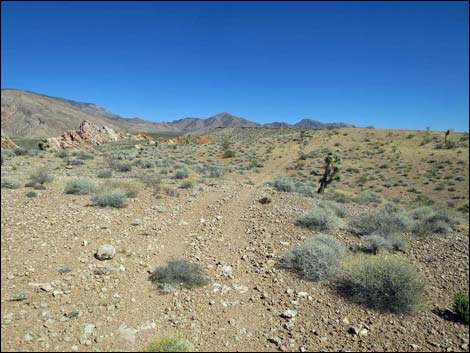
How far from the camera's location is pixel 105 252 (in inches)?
253

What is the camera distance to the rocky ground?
4562 millimetres

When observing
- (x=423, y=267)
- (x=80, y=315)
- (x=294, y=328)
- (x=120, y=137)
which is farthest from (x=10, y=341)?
(x=120, y=137)

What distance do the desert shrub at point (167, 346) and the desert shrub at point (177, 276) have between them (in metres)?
1.52

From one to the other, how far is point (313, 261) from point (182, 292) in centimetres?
324

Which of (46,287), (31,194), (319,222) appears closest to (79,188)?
(31,194)

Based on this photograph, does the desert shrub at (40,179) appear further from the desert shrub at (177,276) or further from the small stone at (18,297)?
the desert shrub at (177,276)

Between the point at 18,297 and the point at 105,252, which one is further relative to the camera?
the point at 105,252

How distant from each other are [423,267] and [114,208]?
32.6 feet

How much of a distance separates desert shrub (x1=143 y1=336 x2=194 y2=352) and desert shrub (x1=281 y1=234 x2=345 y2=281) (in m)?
3.40

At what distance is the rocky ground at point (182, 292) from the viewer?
4.56m

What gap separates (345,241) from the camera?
893 cm

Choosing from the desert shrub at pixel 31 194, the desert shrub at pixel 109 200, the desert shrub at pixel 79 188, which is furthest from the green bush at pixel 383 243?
the desert shrub at pixel 31 194

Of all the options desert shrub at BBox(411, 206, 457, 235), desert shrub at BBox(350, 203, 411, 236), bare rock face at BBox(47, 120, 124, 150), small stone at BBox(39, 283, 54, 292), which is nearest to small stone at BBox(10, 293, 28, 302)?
small stone at BBox(39, 283, 54, 292)

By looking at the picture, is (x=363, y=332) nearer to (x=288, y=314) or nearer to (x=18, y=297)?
(x=288, y=314)
